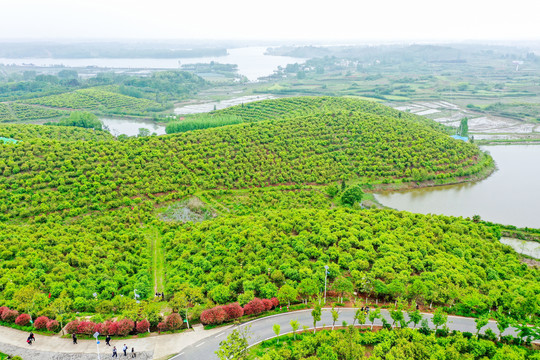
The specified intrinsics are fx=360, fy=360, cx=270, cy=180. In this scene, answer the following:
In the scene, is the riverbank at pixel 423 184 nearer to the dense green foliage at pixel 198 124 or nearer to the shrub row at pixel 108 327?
the dense green foliage at pixel 198 124

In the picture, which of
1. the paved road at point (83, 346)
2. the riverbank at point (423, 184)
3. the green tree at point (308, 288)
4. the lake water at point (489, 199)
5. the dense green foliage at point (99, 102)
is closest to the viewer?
the paved road at point (83, 346)

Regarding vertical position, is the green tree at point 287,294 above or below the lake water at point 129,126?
below

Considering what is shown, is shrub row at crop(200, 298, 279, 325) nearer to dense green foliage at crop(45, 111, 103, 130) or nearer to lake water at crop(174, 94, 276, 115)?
dense green foliage at crop(45, 111, 103, 130)

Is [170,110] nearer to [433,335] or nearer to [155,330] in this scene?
[155,330]

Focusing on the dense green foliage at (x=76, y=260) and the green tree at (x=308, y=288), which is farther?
the dense green foliage at (x=76, y=260)

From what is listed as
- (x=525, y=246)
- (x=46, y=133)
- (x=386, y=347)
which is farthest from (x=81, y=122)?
(x=525, y=246)

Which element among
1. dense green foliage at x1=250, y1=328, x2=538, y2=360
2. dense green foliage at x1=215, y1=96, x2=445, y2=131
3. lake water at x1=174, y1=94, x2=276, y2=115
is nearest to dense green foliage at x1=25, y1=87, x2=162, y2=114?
lake water at x1=174, y1=94, x2=276, y2=115

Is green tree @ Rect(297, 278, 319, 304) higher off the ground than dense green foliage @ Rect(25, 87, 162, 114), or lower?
lower

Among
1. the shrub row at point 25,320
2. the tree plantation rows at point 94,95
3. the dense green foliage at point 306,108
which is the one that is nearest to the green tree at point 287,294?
the shrub row at point 25,320
